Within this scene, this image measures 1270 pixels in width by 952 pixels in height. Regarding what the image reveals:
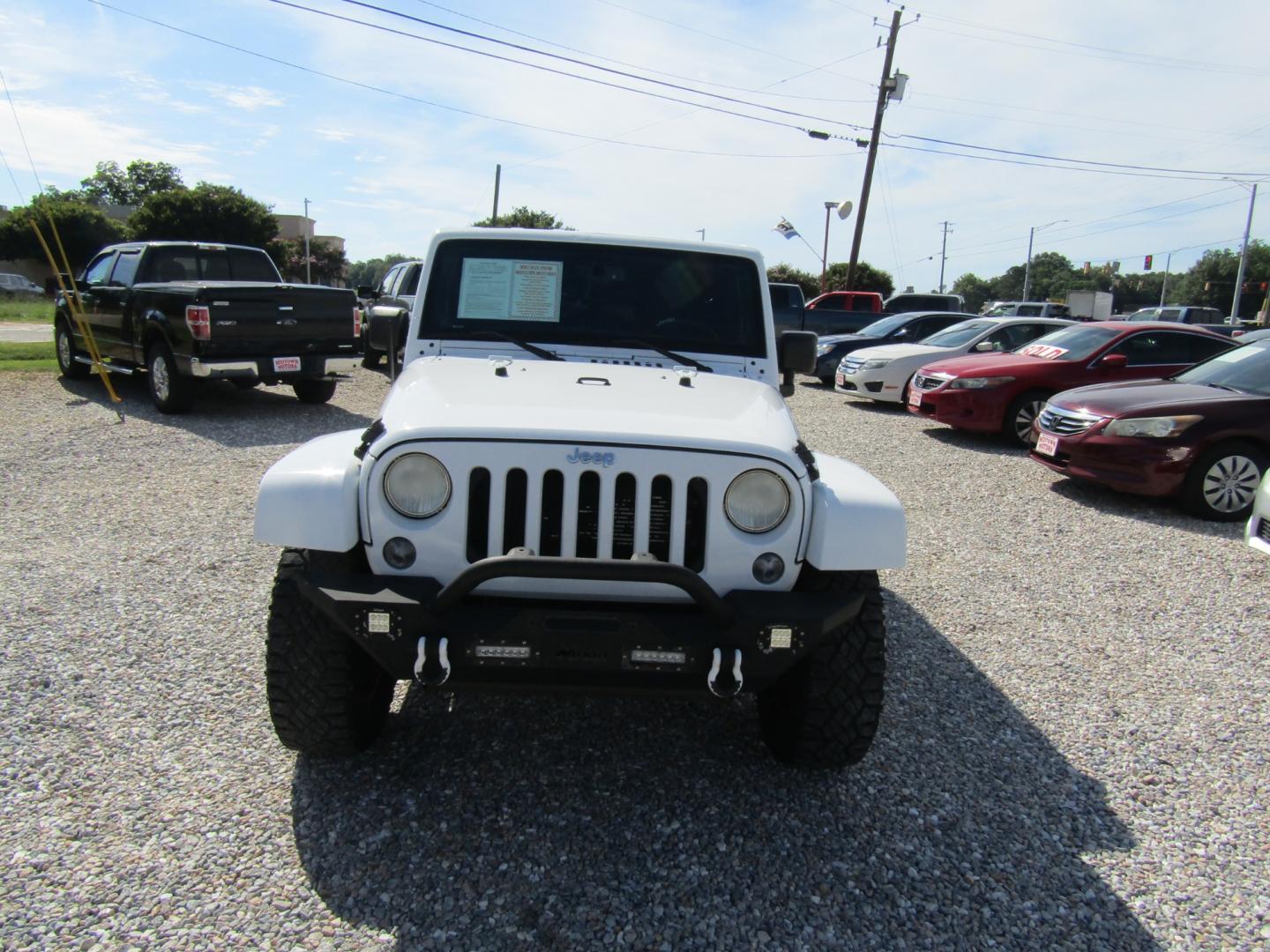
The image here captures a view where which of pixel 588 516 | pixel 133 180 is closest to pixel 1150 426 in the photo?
pixel 588 516

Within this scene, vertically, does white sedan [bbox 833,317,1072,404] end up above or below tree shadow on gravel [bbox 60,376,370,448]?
above

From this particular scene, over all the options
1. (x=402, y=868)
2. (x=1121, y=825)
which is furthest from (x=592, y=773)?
(x=1121, y=825)

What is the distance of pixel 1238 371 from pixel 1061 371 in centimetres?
238

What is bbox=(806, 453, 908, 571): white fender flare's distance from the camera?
8.67 feet

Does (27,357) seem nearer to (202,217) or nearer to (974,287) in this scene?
(202,217)

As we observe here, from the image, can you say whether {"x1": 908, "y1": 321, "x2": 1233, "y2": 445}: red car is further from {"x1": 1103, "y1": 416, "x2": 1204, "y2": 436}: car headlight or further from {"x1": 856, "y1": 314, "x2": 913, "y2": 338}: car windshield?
{"x1": 856, "y1": 314, "x2": 913, "y2": 338}: car windshield

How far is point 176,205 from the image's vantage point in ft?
160

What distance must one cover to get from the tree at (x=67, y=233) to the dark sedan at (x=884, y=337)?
4135 cm

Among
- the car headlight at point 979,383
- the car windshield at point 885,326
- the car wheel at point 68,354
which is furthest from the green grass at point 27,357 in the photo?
the car windshield at point 885,326

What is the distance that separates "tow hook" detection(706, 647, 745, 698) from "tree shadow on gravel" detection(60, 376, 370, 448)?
678 centimetres

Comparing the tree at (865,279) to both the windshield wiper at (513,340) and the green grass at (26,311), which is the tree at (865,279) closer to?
the green grass at (26,311)

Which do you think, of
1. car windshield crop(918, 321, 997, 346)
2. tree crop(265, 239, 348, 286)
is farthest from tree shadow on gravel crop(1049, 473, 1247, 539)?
tree crop(265, 239, 348, 286)

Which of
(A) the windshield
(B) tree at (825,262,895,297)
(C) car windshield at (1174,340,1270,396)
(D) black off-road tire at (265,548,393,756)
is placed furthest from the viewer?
(B) tree at (825,262,895,297)

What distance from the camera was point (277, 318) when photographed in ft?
32.9
